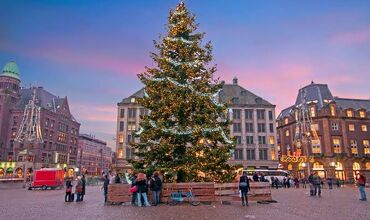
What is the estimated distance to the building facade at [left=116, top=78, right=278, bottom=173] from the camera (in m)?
69.1

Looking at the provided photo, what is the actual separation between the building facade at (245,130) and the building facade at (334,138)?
21.8 feet

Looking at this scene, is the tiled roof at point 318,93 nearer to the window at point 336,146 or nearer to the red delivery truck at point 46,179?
the window at point 336,146

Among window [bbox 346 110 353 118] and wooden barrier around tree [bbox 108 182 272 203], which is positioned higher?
window [bbox 346 110 353 118]

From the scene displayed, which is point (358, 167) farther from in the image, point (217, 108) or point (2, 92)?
point (2, 92)

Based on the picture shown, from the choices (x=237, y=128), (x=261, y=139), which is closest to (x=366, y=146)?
(x=261, y=139)

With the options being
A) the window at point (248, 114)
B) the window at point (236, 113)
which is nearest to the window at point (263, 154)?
the window at point (248, 114)

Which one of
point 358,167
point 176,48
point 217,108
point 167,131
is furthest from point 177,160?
point 358,167

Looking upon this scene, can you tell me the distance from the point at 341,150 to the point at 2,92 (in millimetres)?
93980

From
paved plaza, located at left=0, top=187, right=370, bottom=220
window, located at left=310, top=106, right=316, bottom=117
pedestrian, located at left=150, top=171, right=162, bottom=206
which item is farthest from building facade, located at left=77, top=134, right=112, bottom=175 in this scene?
paved plaza, located at left=0, top=187, right=370, bottom=220

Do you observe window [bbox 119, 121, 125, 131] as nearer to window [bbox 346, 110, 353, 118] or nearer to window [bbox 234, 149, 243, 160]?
window [bbox 234, 149, 243, 160]

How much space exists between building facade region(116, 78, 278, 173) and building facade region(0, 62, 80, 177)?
1156 inches

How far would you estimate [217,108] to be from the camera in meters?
21.2

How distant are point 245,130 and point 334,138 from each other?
1986 centimetres

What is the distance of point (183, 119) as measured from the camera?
2072cm
